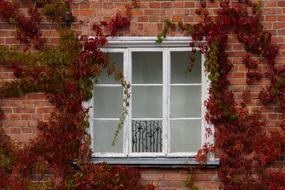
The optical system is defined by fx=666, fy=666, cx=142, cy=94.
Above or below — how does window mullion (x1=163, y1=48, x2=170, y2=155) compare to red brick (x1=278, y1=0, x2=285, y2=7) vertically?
below

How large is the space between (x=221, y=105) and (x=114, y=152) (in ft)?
4.69

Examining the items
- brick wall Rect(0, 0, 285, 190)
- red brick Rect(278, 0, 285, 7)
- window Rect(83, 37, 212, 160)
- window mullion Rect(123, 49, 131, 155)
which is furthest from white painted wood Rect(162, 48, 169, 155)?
red brick Rect(278, 0, 285, 7)

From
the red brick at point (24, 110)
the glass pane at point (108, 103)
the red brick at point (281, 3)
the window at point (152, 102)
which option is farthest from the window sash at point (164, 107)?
the red brick at point (281, 3)

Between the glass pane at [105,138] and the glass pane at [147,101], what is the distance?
0.32 metres

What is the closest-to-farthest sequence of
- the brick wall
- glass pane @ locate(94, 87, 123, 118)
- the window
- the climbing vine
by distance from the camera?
the climbing vine
the brick wall
the window
glass pane @ locate(94, 87, 123, 118)

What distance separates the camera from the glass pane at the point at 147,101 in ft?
27.0

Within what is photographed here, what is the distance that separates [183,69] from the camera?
27.1 ft

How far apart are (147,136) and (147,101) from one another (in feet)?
1.44

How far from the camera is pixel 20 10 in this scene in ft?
26.9

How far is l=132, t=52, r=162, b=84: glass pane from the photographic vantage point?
8266 mm

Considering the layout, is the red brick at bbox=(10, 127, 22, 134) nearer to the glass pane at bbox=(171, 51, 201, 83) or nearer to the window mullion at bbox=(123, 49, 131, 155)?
the window mullion at bbox=(123, 49, 131, 155)

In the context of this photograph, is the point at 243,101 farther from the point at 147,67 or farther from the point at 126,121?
the point at 126,121

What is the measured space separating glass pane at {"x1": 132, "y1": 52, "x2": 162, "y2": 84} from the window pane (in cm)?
53

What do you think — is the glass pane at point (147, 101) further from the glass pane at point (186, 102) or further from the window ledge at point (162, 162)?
the window ledge at point (162, 162)
